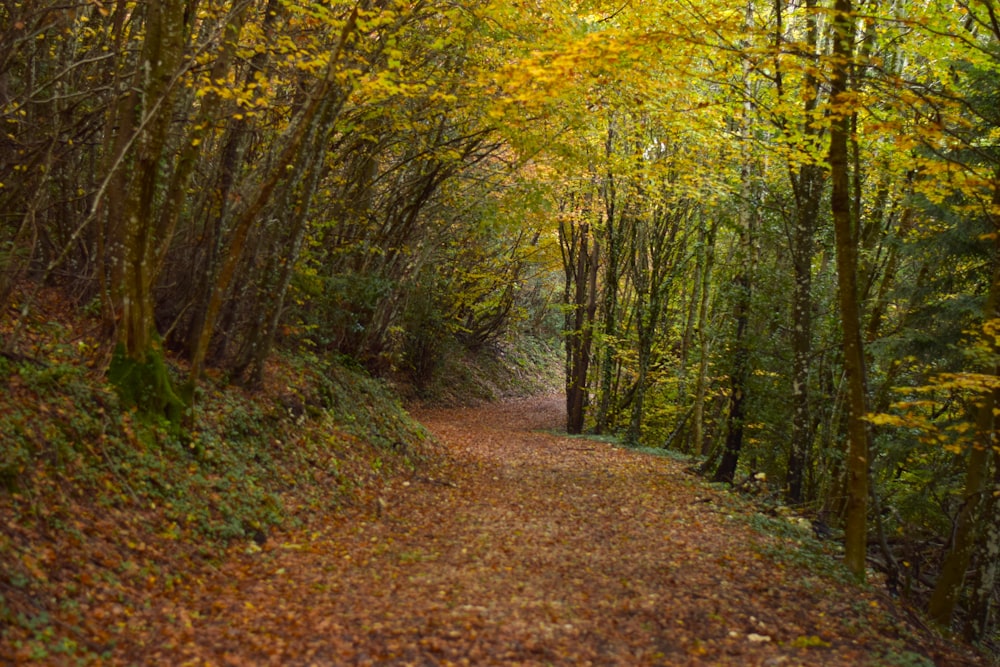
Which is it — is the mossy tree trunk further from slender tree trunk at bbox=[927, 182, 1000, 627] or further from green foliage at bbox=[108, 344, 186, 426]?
slender tree trunk at bbox=[927, 182, 1000, 627]

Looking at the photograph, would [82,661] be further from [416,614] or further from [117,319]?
[117,319]

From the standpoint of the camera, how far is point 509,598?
623 centimetres

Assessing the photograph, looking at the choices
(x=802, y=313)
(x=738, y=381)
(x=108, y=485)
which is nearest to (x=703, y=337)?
(x=738, y=381)

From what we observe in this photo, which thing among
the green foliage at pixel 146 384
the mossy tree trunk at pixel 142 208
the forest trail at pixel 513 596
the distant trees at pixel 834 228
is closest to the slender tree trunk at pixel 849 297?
the distant trees at pixel 834 228

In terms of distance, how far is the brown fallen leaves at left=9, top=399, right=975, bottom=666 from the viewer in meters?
5.00

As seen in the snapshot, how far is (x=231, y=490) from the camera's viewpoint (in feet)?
24.1

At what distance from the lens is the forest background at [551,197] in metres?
7.16

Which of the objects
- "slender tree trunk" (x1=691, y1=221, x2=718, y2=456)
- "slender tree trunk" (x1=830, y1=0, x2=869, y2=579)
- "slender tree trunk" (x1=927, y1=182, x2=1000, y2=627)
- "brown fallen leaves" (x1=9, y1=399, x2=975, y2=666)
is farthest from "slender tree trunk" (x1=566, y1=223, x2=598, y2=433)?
"slender tree trunk" (x1=830, y1=0, x2=869, y2=579)

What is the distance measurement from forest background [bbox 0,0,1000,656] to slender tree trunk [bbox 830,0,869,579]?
0.03 m

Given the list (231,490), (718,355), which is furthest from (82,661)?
(718,355)

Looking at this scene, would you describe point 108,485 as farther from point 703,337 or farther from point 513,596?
point 703,337

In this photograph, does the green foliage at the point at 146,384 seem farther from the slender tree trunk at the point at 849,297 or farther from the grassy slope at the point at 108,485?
the slender tree trunk at the point at 849,297

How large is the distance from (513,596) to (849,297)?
4629 mm

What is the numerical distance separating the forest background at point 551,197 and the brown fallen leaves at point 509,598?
1.47 meters
